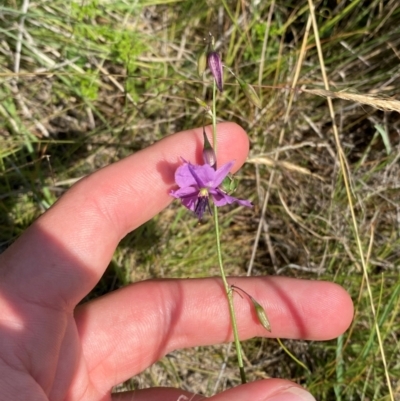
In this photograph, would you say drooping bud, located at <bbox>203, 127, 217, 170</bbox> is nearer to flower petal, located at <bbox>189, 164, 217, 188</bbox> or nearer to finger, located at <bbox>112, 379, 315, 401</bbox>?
flower petal, located at <bbox>189, 164, 217, 188</bbox>

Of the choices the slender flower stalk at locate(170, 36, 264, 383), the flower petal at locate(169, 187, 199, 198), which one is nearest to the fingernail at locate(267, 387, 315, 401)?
the slender flower stalk at locate(170, 36, 264, 383)

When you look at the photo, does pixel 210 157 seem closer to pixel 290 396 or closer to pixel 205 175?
pixel 205 175

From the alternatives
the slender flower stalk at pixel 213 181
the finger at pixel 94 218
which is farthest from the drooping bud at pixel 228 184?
the finger at pixel 94 218

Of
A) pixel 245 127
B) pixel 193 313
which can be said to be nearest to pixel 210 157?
pixel 193 313

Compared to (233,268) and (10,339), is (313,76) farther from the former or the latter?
(10,339)

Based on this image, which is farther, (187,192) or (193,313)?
(193,313)

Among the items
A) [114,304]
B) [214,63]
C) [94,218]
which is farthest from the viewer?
[114,304]

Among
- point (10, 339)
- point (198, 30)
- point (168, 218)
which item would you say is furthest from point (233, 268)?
point (10, 339)
